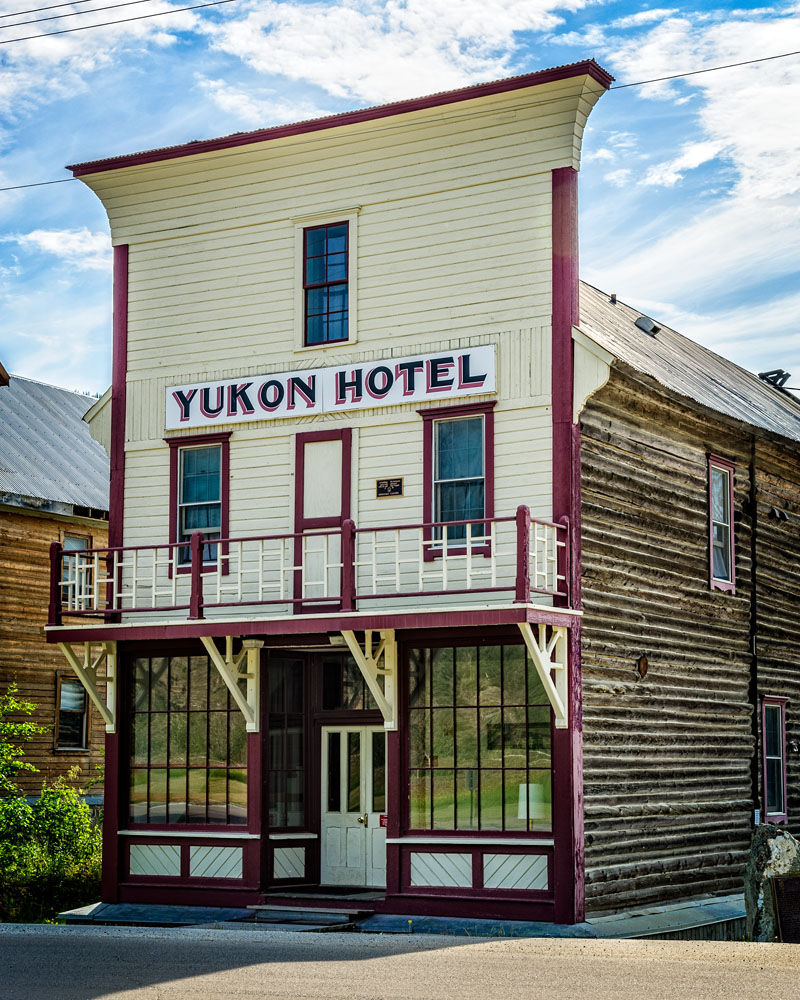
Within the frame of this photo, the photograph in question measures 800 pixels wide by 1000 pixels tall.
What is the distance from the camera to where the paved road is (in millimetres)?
11742

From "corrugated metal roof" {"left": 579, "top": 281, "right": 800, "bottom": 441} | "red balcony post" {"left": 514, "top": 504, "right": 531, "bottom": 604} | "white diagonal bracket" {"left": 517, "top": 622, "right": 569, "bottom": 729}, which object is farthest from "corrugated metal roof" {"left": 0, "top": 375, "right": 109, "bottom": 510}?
"red balcony post" {"left": 514, "top": 504, "right": 531, "bottom": 604}

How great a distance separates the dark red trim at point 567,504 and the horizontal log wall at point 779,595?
578 centimetres

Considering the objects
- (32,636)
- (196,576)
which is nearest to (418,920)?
(196,576)

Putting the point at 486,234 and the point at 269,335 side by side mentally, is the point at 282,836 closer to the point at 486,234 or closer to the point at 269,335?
the point at 269,335

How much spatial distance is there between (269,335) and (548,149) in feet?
15.0

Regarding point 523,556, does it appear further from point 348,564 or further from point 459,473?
point 459,473

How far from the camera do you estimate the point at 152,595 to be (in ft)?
63.7

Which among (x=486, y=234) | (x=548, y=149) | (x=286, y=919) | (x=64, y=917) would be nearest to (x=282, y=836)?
(x=286, y=919)

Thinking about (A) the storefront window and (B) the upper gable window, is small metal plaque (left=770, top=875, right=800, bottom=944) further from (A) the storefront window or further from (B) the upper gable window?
(B) the upper gable window

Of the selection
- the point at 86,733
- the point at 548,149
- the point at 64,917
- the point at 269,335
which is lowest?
the point at 64,917

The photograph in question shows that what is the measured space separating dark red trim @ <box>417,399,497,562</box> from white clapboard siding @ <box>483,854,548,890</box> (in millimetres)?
3622

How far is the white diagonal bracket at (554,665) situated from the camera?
16562mm

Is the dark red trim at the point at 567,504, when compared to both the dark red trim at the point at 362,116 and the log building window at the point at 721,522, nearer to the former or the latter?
the dark red trim at the point at 362,116

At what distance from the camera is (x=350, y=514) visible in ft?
62.5
